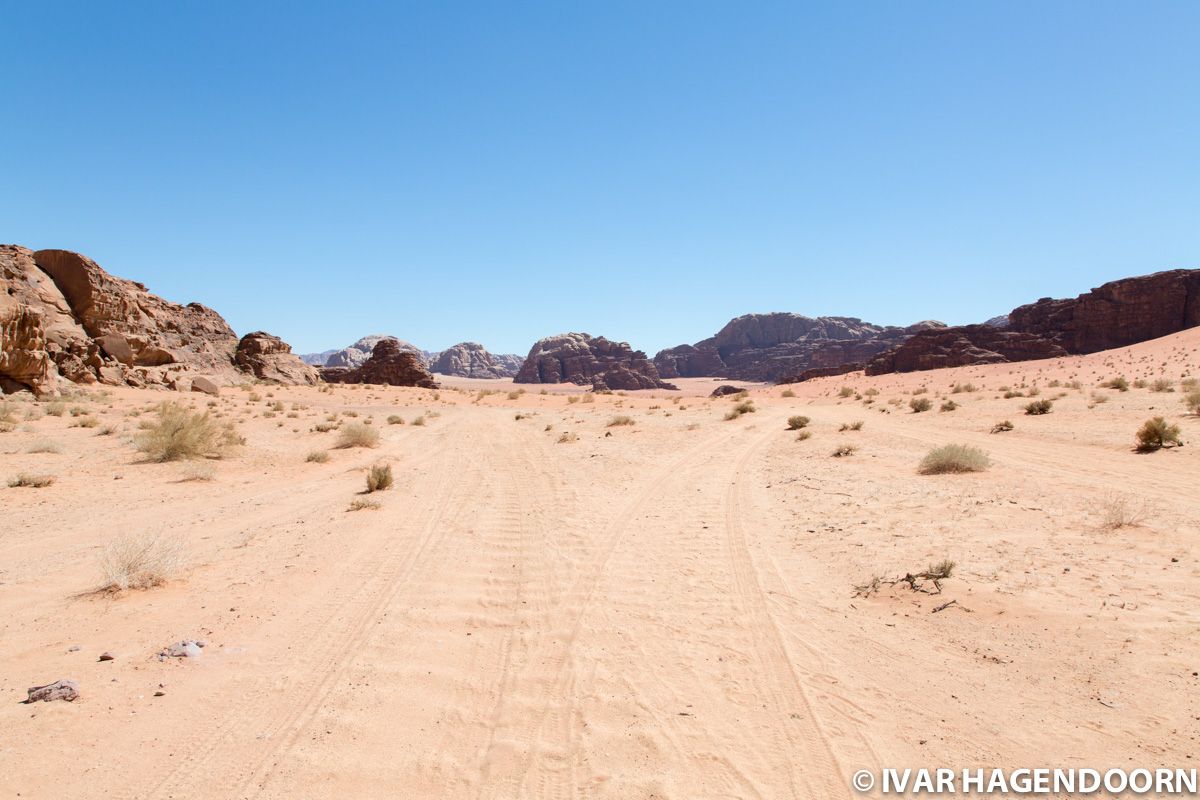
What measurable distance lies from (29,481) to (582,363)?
116m

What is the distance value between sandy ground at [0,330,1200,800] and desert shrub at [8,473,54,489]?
0.51ft

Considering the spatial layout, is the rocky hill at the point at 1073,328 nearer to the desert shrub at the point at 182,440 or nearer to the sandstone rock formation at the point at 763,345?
the sandstone rock formation at the point at 763,345

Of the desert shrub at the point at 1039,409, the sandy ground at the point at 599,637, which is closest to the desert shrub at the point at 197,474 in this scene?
the sandy ground at the point at 599,637

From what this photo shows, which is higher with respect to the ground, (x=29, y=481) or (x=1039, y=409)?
(x=29, y=481)

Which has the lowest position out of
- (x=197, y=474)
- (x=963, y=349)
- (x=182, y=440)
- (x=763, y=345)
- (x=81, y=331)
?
(x=197, y=474)

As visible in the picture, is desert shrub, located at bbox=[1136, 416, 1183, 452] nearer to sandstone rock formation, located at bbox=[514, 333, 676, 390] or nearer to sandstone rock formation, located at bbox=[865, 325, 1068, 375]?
sandstone rock formation, located at bbox=[865, 325, 1068, 375]

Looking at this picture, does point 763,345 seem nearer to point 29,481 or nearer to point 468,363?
point 468,363

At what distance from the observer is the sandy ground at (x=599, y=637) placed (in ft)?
10.4

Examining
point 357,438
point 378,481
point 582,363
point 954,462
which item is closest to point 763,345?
point 582,363

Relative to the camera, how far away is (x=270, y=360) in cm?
4794

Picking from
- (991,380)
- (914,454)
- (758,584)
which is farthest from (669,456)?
(991,380)

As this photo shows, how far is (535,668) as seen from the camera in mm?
4184

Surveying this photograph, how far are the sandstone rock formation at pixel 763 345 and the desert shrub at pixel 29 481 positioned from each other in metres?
126

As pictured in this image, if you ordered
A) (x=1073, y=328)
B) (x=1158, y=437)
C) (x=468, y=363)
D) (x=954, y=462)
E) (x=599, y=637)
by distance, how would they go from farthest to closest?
(x=468, y=363) < (x=1073, y=328) < (x=1158, y=437) < (x=954, y=462) < (x=599, y=637)
